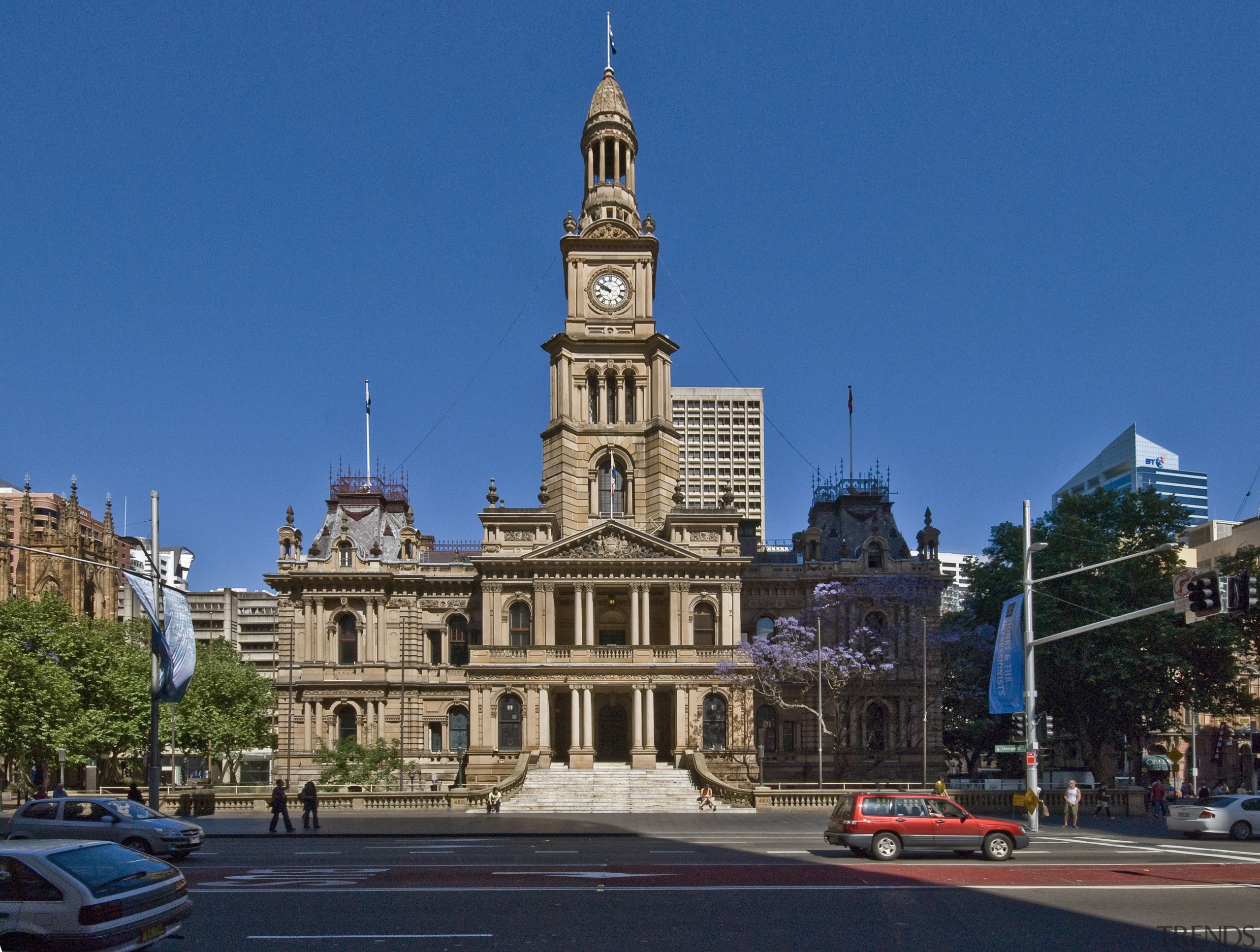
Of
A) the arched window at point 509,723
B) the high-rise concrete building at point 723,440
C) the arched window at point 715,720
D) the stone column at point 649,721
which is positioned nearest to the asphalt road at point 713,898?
the stone column at point 649,721

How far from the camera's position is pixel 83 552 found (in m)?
89.3

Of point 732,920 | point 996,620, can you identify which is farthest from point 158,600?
point 996,620

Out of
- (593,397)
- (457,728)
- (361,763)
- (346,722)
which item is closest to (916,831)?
(361,763)

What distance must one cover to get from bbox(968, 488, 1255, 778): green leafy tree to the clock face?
84.2ft

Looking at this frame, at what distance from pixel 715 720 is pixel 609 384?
62.5ft

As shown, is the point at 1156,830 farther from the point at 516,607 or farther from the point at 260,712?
the point at 260,712

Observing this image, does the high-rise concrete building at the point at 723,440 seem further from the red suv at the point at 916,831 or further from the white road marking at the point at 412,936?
the white road marking at the point at 412,936

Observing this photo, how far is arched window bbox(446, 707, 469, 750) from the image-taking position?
63219mm

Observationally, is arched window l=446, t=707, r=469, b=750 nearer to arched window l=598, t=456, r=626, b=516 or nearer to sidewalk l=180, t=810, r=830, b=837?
arched window l=598, t=456, r=626, b=516

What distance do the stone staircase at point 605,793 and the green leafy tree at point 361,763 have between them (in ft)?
21.9

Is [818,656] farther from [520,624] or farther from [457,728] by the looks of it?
[457,728]

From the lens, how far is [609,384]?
64562 millimetres

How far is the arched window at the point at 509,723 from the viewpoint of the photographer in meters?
57.8

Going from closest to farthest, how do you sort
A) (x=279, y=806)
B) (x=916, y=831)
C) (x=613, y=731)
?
(x=916, y=831)
(x=279, y=806)
(x=613, y=731)
